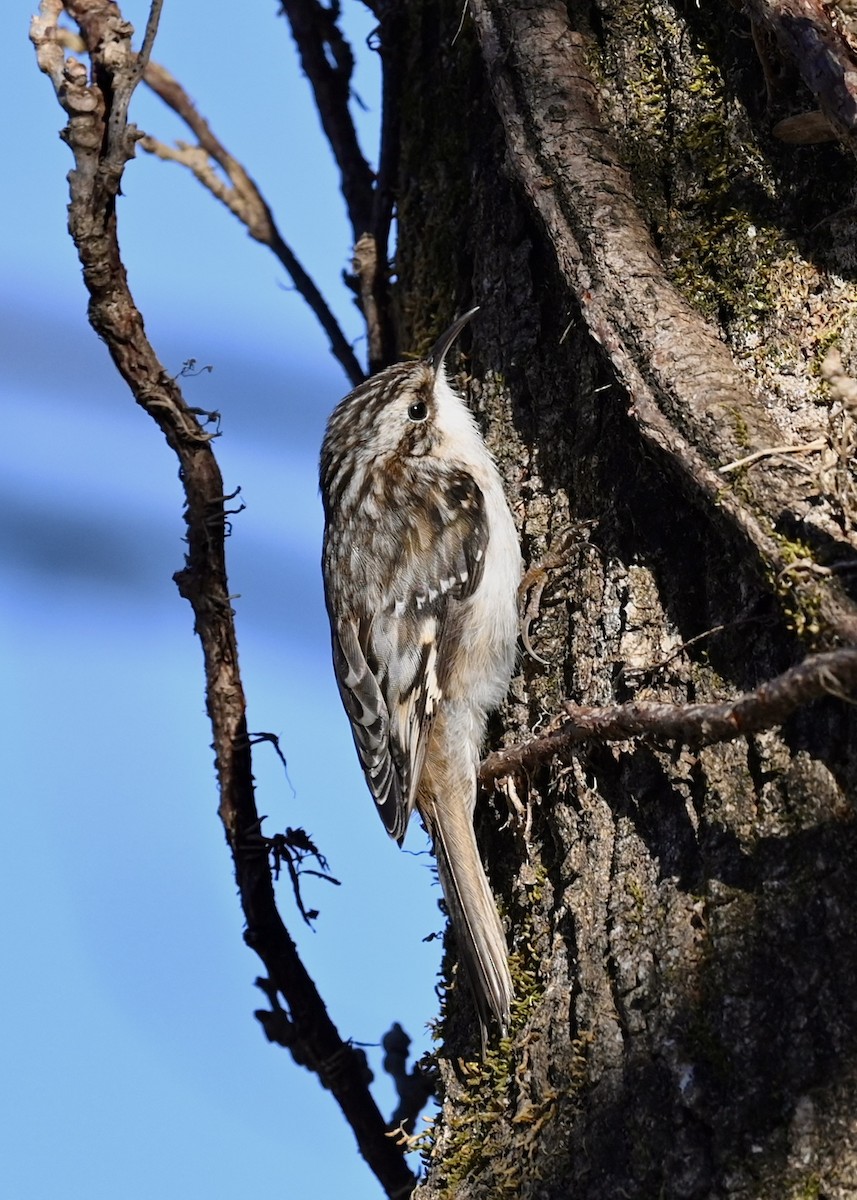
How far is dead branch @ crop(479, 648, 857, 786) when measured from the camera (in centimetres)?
174

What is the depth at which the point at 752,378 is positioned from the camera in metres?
2.27

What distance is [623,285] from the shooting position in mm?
2387

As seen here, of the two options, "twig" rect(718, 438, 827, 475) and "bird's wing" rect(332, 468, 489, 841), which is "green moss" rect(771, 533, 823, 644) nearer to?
"twig" rect(718, 438, 827, 475)

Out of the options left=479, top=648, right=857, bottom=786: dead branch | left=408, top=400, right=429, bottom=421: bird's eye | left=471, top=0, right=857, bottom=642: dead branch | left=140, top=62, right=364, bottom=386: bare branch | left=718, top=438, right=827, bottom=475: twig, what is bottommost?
left=479, top=648, right=857, bottom=786: dead branch

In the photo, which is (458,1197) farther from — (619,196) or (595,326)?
(619,196)

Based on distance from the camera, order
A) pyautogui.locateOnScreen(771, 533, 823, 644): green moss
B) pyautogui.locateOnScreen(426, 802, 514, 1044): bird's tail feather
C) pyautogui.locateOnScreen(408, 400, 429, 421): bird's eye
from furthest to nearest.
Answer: pyautogui.locateOnScreen(408, 400, 429, 421): bird's eye → pyautogui.locateOnScreen(426, 802, 514, 1044): bird's tail feather → pyautogui.locateOnScreen(771, 533, 823, 644): green moss

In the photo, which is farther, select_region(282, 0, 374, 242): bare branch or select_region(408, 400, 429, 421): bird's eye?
select_region(282, 0, 374, 242): bare branch

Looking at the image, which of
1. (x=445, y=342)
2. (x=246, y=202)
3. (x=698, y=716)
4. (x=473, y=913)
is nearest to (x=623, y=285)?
(x=445, y=342)

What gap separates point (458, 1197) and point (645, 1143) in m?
0.43

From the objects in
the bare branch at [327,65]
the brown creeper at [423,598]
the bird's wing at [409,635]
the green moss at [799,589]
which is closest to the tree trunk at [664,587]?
the green moss at [799,589]

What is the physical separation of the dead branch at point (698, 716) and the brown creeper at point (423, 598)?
287 mm

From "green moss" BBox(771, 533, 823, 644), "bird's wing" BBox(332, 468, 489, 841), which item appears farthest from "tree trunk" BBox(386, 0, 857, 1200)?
"bird's wing" BBox(332, 468, 489, 841)

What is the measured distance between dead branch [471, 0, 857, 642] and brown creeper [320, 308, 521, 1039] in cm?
45

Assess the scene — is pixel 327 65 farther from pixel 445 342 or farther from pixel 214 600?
pixel 214 600
